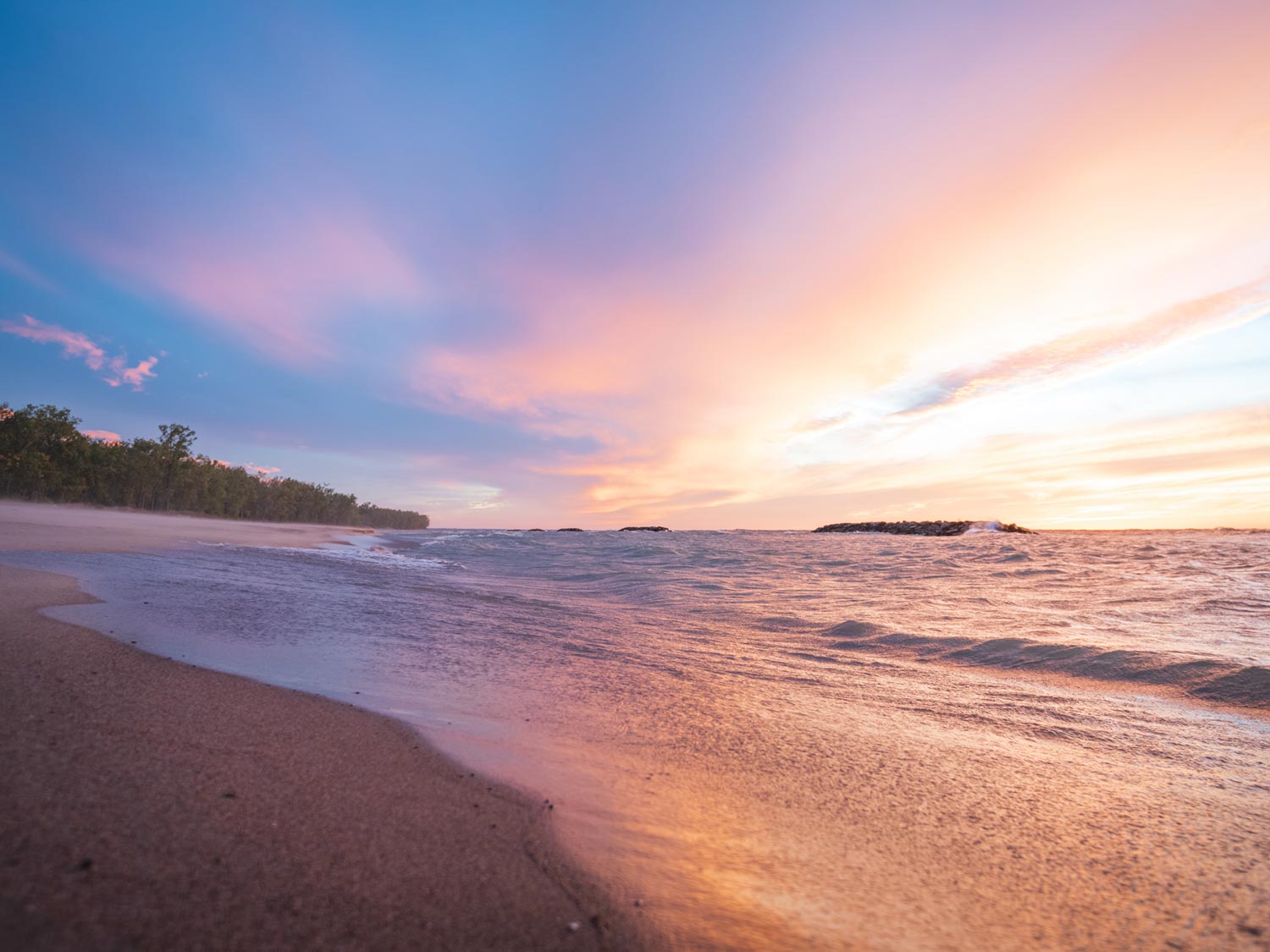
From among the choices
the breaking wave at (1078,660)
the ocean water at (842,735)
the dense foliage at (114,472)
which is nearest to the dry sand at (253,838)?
the ocean water at (842,735)

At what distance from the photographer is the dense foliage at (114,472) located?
44.8m

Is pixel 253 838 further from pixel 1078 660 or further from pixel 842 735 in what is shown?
pixel 1078 660

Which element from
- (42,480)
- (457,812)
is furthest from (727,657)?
(42,480)

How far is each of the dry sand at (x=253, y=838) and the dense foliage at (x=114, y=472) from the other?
62188 millimetres

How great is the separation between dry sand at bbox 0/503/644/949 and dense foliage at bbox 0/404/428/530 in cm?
6219

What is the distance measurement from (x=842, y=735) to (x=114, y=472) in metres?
67.6

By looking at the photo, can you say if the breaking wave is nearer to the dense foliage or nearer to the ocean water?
the ocean water

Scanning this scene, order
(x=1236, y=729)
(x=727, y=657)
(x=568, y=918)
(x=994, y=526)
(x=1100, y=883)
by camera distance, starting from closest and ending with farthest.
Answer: (x=568, y=918), (x=1100, y=883), (x=1236, y=729), (x=727, y=657), (x=994, y=526)

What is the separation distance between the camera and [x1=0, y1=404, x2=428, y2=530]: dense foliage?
1766 inches

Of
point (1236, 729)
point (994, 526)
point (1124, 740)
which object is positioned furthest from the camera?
point (994, 526)

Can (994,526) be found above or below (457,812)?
above

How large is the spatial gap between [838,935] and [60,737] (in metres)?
2.68

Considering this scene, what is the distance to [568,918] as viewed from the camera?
137 centimetres

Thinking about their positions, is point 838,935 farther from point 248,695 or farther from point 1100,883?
point 248,695
